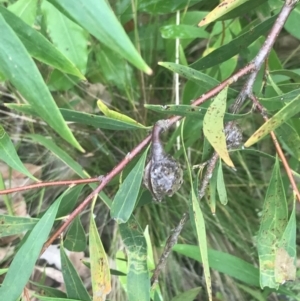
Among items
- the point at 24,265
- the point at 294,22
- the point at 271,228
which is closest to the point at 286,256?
the point at 271,228

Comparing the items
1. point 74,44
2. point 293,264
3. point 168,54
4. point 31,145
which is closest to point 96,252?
point 293,264

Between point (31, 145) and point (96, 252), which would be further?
point (31, 145)

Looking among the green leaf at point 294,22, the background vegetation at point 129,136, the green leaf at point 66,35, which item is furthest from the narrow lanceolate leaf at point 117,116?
the green leaf at point 294,22

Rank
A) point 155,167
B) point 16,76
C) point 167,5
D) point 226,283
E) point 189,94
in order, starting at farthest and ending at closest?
1. point 226,283
2. point 189,94
3. point 167,5
4. point 155,167
5. point 16,76

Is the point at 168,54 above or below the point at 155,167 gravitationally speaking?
above

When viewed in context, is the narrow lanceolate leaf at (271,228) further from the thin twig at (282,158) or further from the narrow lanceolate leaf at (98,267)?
the narrow lanceolate leaf at (98,267)

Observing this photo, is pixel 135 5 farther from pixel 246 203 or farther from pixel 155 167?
pixel 246 203

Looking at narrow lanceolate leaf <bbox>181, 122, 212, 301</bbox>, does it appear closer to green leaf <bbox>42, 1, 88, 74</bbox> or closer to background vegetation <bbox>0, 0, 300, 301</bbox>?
background vegetation <bbox>0, 0, 300, 301</bbox>
